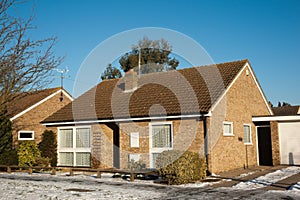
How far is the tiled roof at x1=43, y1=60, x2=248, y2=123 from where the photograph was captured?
17859mm

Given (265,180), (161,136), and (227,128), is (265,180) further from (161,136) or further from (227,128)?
(161,136)

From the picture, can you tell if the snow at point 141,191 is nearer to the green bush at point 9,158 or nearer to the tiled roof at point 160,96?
the tiled roof at point 160,96

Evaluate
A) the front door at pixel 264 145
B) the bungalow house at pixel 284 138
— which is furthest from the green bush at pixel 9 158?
the front door at pixel 264 145

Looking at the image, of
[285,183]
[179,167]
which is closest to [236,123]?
[285,183]

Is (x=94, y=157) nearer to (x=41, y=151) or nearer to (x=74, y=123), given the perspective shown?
(x=74, y=123)

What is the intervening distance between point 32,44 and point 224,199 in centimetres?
1163

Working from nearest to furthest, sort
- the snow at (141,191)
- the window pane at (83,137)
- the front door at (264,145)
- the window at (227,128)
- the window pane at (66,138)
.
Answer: the snow at (141,191), the window at (227,128), the window pane at (83,137), the window pane at (66,138), the front door at (264,145)

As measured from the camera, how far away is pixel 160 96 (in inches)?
773

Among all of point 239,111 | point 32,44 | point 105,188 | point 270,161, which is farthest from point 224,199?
point 270,161

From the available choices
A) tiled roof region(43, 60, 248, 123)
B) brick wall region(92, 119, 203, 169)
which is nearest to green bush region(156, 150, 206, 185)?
brick wall region(92, 119, 203, 169)

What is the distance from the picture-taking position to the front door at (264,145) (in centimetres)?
2195

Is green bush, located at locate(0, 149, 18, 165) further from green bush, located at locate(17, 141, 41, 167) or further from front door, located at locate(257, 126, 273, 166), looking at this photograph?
front door, located at locate(257, 126, 273, 166)

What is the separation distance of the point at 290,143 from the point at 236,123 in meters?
3.87

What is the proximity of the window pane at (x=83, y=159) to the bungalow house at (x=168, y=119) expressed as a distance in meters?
0.06
